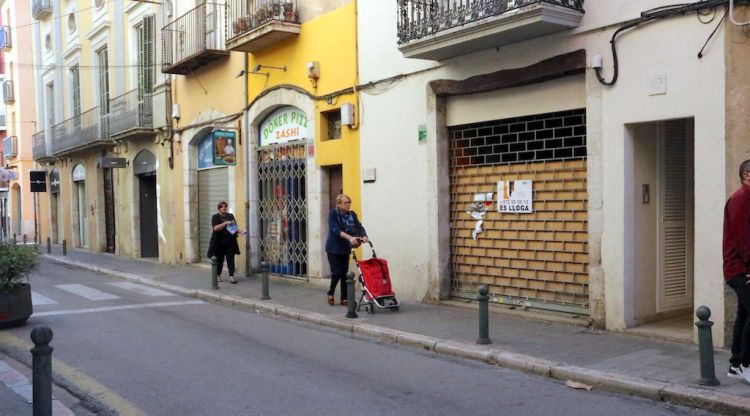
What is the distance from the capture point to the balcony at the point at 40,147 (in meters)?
29.0

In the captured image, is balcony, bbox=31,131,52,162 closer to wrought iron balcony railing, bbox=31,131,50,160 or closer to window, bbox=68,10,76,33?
wrought iron balcony railing, bbox=31,131,50,160

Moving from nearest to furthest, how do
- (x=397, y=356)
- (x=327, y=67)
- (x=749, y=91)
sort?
(x=749, y=91)
(x=397, y=356)
(x=327, y=67)

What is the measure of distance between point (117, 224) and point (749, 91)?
2018 cm

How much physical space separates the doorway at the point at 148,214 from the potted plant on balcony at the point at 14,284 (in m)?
12.3

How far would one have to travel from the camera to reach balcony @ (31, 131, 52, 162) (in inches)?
1143

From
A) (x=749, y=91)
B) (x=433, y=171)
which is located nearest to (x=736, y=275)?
(x=749, y=91)

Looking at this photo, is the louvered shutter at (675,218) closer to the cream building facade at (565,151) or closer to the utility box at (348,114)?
the cream building facade at (565,151)

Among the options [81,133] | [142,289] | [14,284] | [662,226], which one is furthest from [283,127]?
[81,133]

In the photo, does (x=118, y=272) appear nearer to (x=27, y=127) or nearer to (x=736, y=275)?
(x=736, y=275)

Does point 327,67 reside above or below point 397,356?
above

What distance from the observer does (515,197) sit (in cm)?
962

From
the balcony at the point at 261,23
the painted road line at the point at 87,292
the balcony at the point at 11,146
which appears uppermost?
the balcony at the point at 261,23

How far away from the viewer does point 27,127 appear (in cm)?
3512

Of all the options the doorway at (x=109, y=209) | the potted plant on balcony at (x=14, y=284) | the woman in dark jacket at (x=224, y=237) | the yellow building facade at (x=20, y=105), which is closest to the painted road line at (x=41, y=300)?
the potted plant on balcony at (x=14, y=284)
